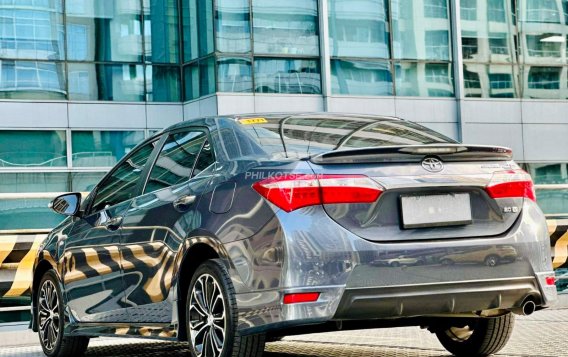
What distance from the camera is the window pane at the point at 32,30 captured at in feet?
95.8

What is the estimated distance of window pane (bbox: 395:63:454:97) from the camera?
30.7 metres

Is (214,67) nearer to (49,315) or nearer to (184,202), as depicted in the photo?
(49,315)

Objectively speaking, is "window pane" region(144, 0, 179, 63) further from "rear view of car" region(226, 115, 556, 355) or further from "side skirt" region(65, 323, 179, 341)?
"rear view of car" region(226, 115, 556, 355)

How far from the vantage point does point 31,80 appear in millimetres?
29438

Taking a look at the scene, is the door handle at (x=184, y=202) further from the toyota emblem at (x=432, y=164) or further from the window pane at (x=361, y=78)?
the window pane at (x=361, y=78)

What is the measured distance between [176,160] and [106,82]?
23286 millimetres

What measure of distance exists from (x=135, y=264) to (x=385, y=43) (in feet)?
78.3

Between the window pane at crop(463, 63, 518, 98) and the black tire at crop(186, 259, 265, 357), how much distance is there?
26.2 m

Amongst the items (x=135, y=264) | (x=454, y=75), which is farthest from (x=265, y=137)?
(x=454, y=75)

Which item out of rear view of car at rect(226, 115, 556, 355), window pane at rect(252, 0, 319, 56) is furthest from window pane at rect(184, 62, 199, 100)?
rear view of car at rect(226, 115, 556, 355)

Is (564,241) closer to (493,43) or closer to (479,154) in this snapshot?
(479,154)

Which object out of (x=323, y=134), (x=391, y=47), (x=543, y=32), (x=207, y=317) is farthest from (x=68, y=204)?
(x=543, y=32)

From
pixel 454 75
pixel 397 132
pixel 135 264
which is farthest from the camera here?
pixel 454 75

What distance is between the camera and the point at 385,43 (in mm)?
30375
